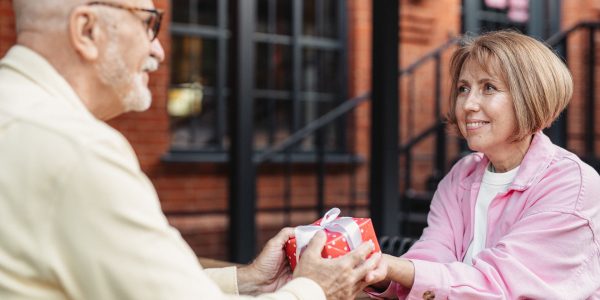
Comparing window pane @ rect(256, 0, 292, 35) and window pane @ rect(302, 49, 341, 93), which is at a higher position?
window pane @ rect(256, 0, 292, 35)

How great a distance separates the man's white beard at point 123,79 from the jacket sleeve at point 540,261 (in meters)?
0.76

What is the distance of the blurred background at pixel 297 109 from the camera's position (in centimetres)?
650

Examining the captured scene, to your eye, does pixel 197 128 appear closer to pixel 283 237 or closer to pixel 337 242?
pixel 283 237

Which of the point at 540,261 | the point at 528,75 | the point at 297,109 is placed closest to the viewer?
the point at 540,261

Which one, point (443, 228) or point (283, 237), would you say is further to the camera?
point (443, 228)

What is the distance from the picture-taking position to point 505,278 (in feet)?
6.01

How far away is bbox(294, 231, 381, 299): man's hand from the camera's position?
1.54 m

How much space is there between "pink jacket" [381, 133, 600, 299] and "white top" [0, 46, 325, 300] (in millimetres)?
768

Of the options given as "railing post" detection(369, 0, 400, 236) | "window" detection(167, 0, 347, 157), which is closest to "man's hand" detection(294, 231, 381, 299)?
"railing post" detection(369, 0, 400, 236)

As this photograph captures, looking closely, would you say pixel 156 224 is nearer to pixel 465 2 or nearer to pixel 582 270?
pixel 582 270

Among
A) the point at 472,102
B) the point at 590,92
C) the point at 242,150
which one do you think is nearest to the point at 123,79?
the point at 472,102

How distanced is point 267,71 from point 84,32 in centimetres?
629

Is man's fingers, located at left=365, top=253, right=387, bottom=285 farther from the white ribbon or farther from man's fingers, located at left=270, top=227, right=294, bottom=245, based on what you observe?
man's fingers, located at left=270, top=227, right=294, bottom=245

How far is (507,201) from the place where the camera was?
201cm
